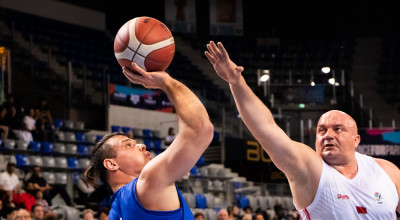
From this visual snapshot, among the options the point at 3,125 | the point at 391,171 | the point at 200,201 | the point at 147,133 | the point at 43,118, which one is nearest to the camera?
the point at 391,171

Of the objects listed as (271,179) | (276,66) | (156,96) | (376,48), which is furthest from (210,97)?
(376,48)

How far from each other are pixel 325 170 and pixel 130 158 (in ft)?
4.07

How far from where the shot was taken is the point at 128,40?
11.3ft

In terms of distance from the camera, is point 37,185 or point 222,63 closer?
point 222,63

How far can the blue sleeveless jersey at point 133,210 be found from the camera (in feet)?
9.19

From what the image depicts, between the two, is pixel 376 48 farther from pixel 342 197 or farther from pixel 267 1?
pixel 342 197

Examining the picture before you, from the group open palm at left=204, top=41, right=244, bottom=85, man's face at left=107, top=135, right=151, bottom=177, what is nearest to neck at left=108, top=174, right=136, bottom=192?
man's face at left=107, top=135, right=151, bottom=177

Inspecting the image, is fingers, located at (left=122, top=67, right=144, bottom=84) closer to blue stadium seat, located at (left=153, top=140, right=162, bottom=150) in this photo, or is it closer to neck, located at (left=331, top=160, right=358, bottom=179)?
neck, located at (left=331, top=160, right=358, bottom=179)

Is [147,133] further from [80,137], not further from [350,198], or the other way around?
[350,198]

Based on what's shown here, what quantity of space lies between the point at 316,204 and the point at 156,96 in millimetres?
14458

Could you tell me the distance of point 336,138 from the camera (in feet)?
12.9

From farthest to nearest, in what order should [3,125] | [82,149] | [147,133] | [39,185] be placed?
[147,133] < [82,149] < [3,125] < [39,185]

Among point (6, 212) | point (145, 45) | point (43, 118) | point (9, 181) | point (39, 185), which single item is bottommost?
point (6, 212)

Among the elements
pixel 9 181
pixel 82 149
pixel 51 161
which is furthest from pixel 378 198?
pixel 82 149
